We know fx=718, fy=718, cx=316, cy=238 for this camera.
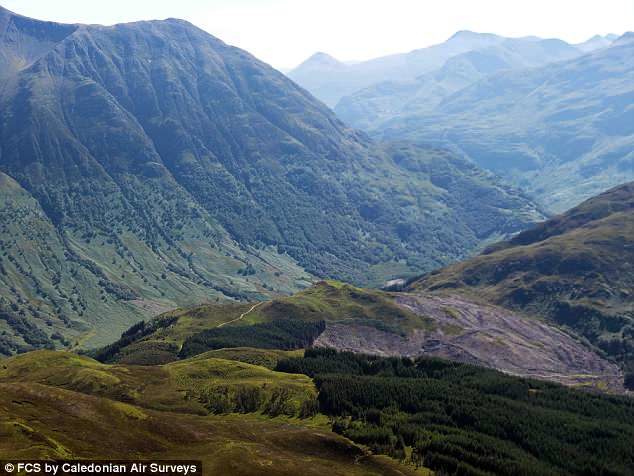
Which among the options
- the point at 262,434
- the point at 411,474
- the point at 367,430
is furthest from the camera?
the point at 367,430

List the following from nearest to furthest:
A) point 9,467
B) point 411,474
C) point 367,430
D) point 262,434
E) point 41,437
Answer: point 9,467 < point 41,437 < point 411,474 < point 262,434 < point 367,430

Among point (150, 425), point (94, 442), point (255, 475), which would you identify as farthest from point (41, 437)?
point (255, 475)

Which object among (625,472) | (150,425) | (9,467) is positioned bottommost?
(625,472)

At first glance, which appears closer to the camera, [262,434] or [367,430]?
[262,434]

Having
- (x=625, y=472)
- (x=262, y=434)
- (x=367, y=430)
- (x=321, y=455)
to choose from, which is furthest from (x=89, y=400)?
(x=625, y=472)

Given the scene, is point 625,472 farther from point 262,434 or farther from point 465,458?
point 262,434

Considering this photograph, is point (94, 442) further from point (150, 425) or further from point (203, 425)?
point (203, 425)

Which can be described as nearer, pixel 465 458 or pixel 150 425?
pixel 150 425

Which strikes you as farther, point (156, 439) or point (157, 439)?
point (157, 439)

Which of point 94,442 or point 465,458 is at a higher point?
point 94,442
